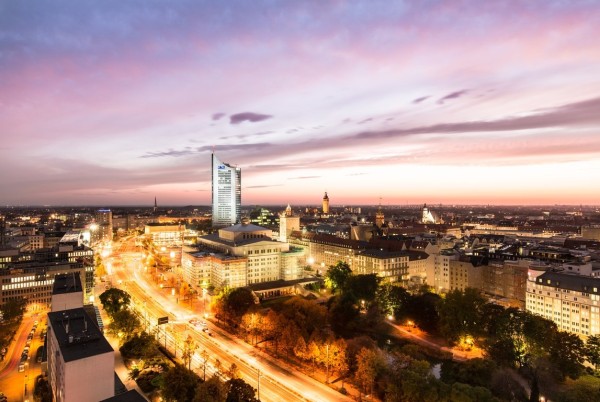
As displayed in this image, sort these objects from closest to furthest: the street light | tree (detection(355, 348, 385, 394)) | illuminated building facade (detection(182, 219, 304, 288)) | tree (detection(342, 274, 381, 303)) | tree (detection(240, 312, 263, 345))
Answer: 1. tree (detection(355, 348, 385, 394))
2. the street light
3. tree (detection(240, 312, 263, 345))
4. tree (detection(342, 274, 381, 303))
5. illuminated building facade (detection(182, 219, 304, 288))

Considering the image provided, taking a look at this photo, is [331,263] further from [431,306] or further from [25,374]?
[25,374]

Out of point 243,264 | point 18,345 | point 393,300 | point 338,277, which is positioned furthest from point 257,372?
point 243,264

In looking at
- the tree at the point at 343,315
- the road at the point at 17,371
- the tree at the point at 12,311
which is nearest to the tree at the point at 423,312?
the tree at the point at 343,315

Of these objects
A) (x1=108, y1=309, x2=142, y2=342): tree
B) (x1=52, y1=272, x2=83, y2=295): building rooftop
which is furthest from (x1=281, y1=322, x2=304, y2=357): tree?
(x1=52, y1=272, x2=83, y2=295): building rooftop

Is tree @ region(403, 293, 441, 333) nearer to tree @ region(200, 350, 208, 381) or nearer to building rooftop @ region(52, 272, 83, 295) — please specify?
tree @ region(200, 350, 208, 381)

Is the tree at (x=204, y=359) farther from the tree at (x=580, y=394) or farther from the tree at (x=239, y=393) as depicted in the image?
the tree at (x=580, y=394)

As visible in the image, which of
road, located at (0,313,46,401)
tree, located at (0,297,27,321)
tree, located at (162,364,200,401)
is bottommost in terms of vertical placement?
road, located at (0,313,46,401)
